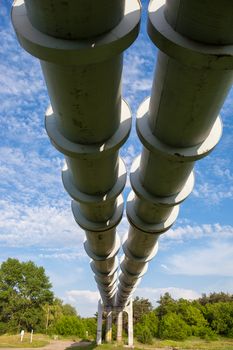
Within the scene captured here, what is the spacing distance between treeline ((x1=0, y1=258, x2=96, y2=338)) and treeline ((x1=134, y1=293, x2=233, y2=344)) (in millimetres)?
10189

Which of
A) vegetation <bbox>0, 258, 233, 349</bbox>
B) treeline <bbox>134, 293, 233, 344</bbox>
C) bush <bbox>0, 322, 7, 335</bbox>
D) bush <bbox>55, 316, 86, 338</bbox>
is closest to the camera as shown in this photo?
treeline <bbox>134, 293, 233, 344</bbox>

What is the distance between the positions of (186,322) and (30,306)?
84.8ft

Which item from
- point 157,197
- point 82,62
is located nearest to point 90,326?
point 157,197

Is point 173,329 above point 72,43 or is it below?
below

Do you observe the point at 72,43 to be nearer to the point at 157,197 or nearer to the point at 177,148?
the point at 177,148

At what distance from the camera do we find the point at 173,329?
148ft

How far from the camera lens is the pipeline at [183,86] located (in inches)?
99.1

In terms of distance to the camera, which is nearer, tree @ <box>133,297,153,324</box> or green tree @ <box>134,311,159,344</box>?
green tree @ <box>134,311,159,344</box>

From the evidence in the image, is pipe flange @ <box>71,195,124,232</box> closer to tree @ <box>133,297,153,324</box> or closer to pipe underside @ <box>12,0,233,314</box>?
pipe underside @ <box>12,0,233,314</box>

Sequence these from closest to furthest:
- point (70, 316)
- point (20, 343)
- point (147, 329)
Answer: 1. point (20, 343)
2. point (147, 329)
3. point (70, 316)

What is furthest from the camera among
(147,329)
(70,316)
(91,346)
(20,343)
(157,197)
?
(70,316)

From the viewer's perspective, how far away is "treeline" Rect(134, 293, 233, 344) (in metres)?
45.2

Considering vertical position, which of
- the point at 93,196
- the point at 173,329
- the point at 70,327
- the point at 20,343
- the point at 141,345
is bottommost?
the point at 70,327

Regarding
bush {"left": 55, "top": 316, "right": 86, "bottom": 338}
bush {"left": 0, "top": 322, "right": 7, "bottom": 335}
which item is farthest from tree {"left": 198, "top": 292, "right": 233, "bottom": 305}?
bush {"left": 0, "top": 322, "right": 7, "bottom": 335}
